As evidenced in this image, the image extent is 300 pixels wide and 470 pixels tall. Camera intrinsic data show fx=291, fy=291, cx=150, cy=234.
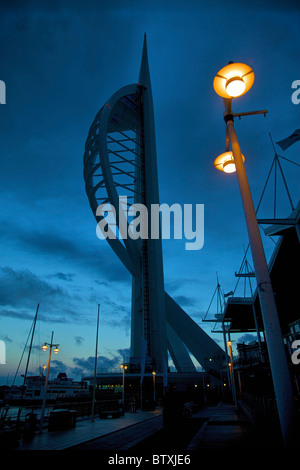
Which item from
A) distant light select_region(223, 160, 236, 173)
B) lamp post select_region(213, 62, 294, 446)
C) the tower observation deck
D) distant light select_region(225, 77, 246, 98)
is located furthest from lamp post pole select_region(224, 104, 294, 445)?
the tower observation deck

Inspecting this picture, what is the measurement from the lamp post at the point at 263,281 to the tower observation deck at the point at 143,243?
36.6m

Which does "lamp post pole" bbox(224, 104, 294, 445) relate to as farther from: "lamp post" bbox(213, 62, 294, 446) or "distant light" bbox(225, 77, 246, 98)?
"distant light" bbox(225, 77, 246, 98)

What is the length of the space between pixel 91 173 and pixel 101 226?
8561 millimetres

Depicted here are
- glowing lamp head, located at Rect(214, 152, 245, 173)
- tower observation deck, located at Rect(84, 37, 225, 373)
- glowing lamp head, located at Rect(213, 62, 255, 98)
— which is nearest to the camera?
glowing lamp head, located at Rect(213, 62, 255, 98)

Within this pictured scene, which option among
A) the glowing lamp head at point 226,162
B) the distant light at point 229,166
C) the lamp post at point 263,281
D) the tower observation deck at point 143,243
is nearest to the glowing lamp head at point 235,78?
the lamp post at point 263,281

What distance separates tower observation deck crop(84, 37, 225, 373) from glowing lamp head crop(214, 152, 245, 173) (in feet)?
117

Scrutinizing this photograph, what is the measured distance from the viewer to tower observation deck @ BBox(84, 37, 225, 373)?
4284 centimetres

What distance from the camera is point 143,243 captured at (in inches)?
1886

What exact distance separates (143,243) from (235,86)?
43.4m

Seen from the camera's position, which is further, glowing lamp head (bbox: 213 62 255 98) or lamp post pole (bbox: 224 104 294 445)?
glowing lamp head (bbox: 213 62 255 98)

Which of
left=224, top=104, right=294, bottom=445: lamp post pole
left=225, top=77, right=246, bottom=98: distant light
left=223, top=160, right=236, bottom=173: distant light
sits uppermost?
left=225, top=77, right=246, bottom=98: distant light

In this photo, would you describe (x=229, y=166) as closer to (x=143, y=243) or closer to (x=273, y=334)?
(x=273, y=334)
